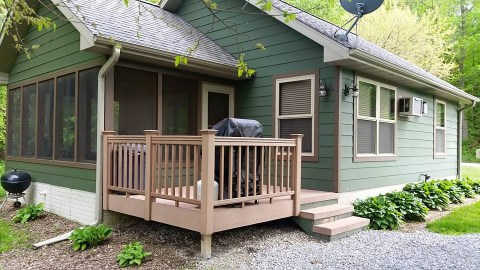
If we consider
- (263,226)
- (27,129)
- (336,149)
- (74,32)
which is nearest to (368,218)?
(336,149)

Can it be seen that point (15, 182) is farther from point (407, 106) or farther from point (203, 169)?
point (407, 106)

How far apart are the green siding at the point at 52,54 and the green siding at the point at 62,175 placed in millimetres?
1730

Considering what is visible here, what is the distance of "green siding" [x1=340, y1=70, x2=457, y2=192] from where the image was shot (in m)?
6.24

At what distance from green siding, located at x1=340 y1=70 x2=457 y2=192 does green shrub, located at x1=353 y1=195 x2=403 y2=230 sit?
0.37 m

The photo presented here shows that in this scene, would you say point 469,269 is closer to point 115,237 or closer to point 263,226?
point 263,226

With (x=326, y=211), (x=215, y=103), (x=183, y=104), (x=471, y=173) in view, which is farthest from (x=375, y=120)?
(x=471, y=173)

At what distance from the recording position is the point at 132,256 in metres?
4.25

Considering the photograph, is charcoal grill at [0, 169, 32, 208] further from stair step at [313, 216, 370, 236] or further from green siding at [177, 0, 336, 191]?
stair step at [313, 216, 370, 236]

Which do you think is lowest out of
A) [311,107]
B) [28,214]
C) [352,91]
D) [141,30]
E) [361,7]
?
[28,214]

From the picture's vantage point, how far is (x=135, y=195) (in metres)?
5.29

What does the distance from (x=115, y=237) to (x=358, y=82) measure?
4.60 m

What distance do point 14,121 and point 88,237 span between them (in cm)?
473

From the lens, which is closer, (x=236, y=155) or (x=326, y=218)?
(x=236, y=155)

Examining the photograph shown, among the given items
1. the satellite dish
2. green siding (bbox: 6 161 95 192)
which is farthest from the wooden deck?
the satellite dish
